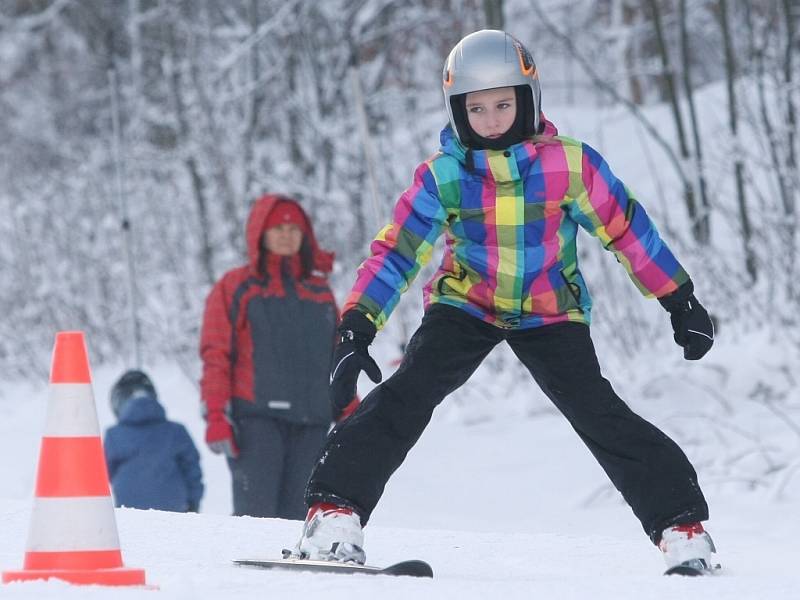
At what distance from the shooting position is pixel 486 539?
421cm

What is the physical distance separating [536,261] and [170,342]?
9849mm

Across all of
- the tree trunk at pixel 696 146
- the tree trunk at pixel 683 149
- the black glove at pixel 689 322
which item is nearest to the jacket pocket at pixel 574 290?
the black glove at pixel 689 322

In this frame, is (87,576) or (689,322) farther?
(689,322)

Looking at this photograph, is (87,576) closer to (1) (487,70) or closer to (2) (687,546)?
(2) (687,546)

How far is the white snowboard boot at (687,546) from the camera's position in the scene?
3.26 metres

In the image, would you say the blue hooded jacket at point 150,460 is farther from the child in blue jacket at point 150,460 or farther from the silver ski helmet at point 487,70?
the silver ski helmet at point 487,70

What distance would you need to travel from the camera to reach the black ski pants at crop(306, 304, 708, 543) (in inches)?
130

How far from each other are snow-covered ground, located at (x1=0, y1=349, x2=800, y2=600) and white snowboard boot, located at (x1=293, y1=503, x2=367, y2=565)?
0.14 m

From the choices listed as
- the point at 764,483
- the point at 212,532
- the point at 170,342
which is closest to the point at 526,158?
the point at 212,532

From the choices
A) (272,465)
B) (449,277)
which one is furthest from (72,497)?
(272,465)

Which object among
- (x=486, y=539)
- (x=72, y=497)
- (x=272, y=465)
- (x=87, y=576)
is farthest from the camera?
(x=272, y=465)

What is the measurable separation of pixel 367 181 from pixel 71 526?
9.88 metres

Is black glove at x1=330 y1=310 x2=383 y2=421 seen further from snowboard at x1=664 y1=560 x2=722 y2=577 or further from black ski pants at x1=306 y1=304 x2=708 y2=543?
snowboard at x1=664 y1=560 x2=722 y2=577

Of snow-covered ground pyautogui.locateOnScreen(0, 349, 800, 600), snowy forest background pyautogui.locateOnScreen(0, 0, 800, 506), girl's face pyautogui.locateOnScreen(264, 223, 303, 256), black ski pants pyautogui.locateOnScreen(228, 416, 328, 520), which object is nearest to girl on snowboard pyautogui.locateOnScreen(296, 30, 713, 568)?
snow-covered ground pyautogui.locateOnScreen(0, 349, 800, 600)
